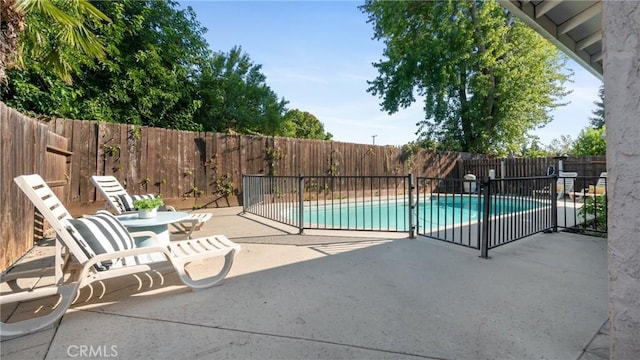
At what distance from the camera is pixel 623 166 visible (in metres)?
1.23

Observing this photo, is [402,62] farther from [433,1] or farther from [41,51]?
[41,51]

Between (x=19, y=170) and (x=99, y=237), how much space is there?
6.73ft

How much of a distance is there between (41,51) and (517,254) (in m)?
7.74

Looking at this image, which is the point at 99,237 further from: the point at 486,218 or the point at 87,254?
the point at 486,218

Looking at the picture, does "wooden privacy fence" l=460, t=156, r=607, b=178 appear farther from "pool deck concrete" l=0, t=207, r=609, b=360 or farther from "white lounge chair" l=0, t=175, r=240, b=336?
"white lounge chair" l=0, t=175, r=240, b=336

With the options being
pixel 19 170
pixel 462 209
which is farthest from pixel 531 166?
pixel 19 170

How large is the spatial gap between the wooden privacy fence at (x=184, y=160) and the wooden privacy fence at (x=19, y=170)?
1.21 metres

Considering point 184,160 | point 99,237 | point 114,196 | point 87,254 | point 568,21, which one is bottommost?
point 87,254

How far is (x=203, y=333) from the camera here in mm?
1975

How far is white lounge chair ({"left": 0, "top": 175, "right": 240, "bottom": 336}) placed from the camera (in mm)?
2045

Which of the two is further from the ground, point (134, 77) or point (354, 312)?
point (134, 77)

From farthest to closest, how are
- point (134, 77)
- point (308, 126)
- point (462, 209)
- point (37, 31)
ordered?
point (308, 126), point (134, 77), point (462, 209), point (37, 31)

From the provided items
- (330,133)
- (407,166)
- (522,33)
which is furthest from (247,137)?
(330,133)

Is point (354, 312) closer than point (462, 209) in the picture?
Yes
